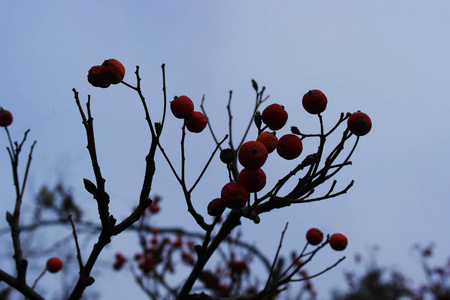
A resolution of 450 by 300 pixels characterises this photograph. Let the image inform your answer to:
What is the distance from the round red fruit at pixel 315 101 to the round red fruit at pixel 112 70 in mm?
932

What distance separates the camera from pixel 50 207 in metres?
13.6

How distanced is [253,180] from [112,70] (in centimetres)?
82

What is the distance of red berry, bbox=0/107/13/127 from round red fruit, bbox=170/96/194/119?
50.4 inches

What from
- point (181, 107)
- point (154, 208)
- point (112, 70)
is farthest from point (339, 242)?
point (154, 208)

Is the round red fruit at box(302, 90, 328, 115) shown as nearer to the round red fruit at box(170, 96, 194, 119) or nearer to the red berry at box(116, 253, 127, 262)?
the round red fruit at box(170, 96, 194, 119)

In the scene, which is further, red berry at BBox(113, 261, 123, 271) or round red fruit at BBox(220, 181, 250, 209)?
red berry at BBox(113, 261, 123, 271)

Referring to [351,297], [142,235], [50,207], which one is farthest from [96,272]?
[351,297]

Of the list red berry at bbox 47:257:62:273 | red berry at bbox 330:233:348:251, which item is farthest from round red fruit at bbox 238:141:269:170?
red berry at bbox 47:257:62:273

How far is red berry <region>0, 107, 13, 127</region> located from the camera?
2.12 metres

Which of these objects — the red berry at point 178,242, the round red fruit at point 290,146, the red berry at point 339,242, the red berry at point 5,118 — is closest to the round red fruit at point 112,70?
the round red fruit at point 290,146

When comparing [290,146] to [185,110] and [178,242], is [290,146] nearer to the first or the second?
[185,110]

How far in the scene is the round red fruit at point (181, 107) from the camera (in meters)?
1.59

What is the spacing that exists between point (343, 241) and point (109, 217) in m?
1.66

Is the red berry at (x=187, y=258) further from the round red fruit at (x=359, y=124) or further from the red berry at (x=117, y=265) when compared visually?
the round red fruit at (x=359, y=124)
